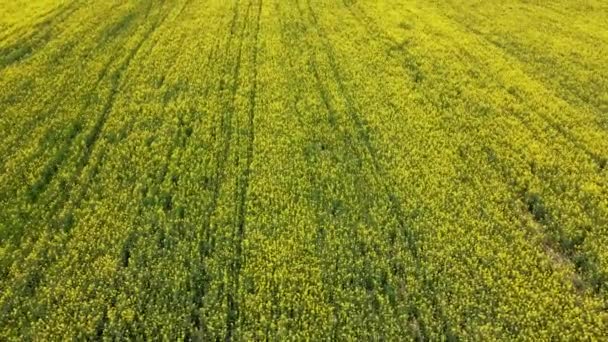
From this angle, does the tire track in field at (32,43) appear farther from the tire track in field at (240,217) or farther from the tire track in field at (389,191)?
the tire track in field at (389,191)

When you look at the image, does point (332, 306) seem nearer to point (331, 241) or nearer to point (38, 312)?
point (331, 241)

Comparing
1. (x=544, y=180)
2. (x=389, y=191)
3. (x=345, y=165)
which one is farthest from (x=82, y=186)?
(x=544, y=180)

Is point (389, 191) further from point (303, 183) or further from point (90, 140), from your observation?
point (90, 140)

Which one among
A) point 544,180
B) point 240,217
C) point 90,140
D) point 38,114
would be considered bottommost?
point 544,180

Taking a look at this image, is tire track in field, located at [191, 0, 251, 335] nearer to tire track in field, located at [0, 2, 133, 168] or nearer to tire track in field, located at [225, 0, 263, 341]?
tire track in field, located at [225, 0, 263, 341]

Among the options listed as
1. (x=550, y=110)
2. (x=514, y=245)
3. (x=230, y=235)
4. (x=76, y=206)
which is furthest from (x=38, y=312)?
(x=550, y=110)

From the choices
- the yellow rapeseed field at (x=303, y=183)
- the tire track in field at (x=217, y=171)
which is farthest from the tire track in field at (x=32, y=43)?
the tire track in field at (x=217, y=171)
